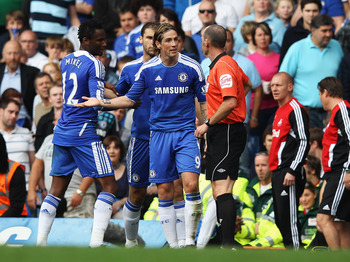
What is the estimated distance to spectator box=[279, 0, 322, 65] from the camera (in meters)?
13.9

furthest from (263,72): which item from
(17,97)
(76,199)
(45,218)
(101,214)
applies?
(45,218)

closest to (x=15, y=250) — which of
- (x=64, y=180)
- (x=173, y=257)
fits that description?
(x=173, y=257)

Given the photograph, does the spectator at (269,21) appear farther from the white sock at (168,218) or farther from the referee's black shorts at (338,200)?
the white sock at (168,218)

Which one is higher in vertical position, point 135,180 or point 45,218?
point 135,180

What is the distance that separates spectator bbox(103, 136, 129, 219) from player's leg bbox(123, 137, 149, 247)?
1.97m

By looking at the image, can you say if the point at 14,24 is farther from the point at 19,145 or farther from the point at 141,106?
the point at 141,106

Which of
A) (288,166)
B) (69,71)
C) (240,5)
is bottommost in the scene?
(288,166)

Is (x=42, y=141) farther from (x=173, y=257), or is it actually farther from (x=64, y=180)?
(x=173, y=257)

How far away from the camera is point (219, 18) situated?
15.2 m

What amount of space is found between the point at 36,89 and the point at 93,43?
5314 millimetres

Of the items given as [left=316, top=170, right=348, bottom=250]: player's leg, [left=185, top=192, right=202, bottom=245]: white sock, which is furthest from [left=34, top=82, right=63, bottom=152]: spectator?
[left=316, top=170, right=348, bottom=250]: player's leg

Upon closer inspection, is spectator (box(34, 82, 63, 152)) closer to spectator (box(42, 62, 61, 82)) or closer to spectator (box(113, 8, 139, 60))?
spectator (box(42, 62, 61, 82))

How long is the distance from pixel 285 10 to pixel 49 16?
4985 mm

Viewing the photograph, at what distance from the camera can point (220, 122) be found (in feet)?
30.2
